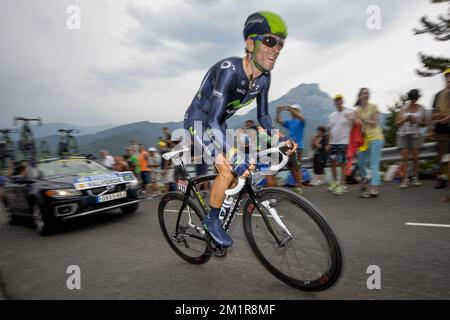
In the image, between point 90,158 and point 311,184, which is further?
point 311,184

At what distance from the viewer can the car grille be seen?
5.44 m

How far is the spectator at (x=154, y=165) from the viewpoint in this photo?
412 inches

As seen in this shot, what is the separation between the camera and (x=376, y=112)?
5.70 m

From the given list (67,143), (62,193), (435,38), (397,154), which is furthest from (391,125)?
(62,193)

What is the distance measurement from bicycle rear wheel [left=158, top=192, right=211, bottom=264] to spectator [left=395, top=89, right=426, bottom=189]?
5307mm

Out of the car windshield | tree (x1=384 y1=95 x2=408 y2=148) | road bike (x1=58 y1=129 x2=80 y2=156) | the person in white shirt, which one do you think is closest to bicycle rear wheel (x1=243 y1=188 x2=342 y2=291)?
the person in white shirt

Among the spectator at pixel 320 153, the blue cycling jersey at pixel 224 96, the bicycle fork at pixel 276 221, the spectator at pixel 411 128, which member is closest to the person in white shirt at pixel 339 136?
the spectator at pixel 320 153

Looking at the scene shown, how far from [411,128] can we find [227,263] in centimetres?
545

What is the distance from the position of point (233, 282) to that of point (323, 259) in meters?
0.88

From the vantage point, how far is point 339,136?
6.70 m

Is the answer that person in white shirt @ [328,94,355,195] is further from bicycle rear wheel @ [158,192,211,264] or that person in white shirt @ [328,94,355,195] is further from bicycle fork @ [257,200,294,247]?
bicycle fork @ [257,200,294,247]
